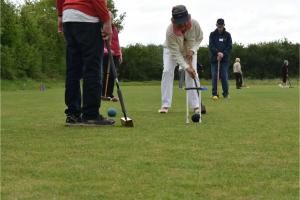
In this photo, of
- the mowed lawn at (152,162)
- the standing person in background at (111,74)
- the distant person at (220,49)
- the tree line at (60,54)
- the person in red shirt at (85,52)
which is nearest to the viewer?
the mowed lawn at (152,162)

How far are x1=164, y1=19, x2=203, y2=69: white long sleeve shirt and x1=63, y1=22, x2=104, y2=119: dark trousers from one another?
1.57 m

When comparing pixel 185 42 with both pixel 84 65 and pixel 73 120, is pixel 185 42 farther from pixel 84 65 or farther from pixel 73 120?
pixel 73 120

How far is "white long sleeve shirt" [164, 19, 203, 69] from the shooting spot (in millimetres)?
8352

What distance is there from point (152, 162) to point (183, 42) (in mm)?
4375

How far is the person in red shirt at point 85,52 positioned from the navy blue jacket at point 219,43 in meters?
7.93

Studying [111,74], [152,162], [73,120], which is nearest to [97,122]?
[73,120]

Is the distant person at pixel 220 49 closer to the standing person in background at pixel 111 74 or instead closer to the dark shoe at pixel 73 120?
the standing person in background at pixel 111 74

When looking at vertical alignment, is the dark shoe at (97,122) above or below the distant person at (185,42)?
below

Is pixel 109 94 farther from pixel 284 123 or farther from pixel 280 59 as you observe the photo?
pixel 280 59

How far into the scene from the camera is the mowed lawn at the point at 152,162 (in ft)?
11.5

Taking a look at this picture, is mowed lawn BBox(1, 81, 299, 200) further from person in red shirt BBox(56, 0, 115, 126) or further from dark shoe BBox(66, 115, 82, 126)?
person in red shirt BBox(56, 0, 115, 126)

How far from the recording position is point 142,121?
786 centimetres

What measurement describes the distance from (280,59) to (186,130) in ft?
148

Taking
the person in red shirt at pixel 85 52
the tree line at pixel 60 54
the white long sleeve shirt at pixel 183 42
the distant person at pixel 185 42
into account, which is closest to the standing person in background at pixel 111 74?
the distant person at pixel 185 42
